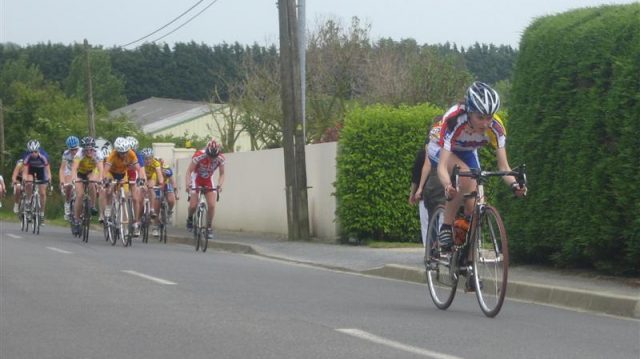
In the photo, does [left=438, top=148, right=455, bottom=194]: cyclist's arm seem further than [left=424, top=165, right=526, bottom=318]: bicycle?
Yes

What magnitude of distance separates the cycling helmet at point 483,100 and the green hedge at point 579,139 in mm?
2775

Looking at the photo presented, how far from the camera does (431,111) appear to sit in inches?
829

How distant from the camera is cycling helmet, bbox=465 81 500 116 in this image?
31.0 feet

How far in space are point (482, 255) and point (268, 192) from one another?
1670 centimetres

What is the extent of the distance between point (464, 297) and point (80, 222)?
1342 centimetres

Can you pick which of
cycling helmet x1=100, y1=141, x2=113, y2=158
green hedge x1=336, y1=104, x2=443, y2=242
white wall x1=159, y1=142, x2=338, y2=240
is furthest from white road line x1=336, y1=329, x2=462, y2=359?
cycling helmet x1=100, y1=141, x2=113, y2=158

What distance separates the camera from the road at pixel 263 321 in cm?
805

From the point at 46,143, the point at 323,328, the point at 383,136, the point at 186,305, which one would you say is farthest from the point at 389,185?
the point at 46,143

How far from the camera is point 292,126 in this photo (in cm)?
2208

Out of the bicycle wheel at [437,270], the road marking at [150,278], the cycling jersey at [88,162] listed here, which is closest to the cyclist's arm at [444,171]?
the bicycle wheel at [437,270]

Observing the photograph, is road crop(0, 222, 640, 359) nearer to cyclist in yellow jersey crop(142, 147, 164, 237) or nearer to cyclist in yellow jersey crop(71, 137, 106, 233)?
cyclist in yellow jersey crop(71, 137, 106, 233)

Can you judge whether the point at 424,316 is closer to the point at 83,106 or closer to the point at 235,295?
the point at 235,295

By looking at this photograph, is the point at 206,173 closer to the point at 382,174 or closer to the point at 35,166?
the point at 382,174

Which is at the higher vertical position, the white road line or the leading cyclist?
the leading cyclist
